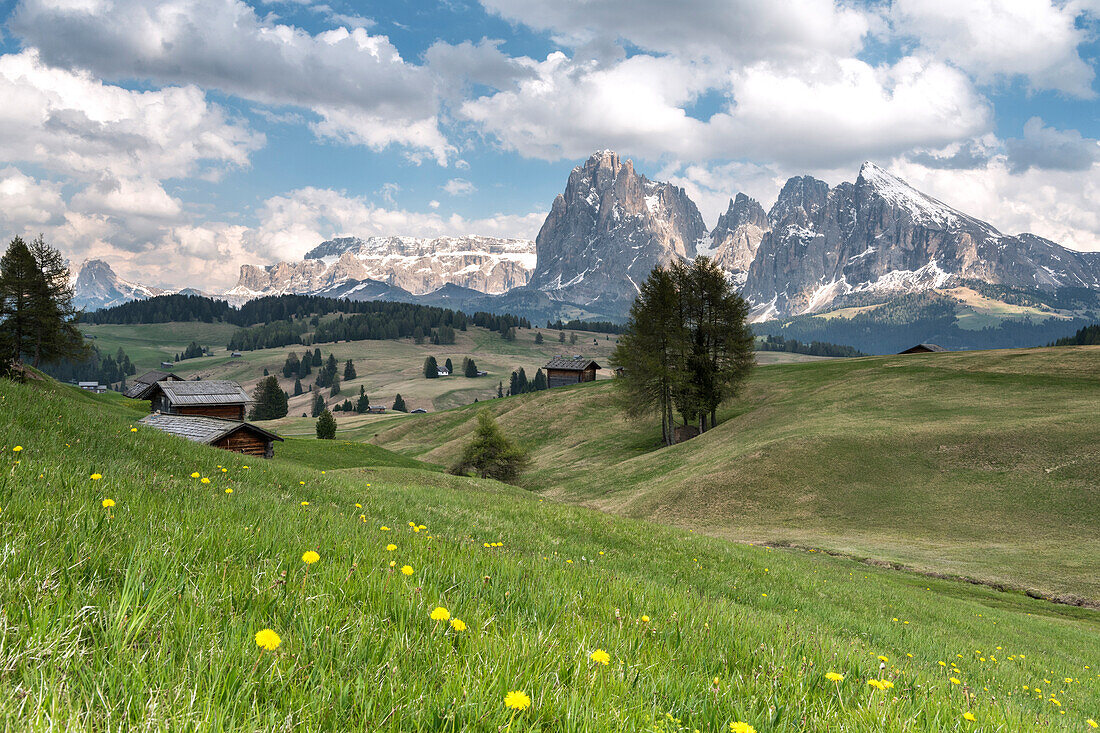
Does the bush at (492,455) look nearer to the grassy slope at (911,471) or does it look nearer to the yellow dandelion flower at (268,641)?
the grassy slope at (911,471)

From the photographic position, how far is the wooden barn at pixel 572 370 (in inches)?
5344

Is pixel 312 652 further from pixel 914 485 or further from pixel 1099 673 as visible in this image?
pixel 914 485

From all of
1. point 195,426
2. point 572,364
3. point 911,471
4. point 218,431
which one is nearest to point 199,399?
point 218,431

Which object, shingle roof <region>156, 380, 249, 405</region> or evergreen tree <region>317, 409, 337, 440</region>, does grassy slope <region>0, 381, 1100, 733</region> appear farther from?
evergreen tree <region>317, 409, 337, 440</region>

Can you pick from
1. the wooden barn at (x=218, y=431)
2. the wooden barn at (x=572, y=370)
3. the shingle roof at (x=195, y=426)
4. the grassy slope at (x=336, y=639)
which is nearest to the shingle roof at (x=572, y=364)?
the wooden barn at (x=572, y=370)

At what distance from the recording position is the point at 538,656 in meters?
2.83

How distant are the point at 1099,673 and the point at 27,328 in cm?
8625

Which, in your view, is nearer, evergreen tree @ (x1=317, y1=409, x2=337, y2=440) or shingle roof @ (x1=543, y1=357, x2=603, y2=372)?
evergreen tree @ (x1=317, y1=409, x2=337, y2=440)

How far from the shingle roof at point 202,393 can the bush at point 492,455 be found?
3026 cm

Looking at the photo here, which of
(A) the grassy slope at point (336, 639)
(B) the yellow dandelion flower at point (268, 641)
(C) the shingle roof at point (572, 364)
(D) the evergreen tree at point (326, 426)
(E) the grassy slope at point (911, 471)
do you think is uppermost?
(B) the yellow dandelion flower at point (268, 641)

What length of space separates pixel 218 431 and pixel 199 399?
26169mm

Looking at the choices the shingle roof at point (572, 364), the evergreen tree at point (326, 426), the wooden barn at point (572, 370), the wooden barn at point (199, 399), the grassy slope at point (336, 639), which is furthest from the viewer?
the wooden barn at point (572, 370)

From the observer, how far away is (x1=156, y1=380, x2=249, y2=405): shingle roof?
65.4 m

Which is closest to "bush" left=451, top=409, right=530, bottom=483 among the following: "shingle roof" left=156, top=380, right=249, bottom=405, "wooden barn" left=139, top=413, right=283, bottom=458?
"wooden barn" left=139, top=413, right=283, bottom=458
